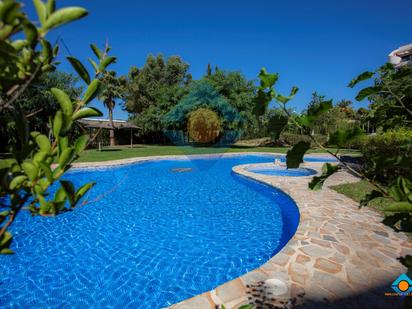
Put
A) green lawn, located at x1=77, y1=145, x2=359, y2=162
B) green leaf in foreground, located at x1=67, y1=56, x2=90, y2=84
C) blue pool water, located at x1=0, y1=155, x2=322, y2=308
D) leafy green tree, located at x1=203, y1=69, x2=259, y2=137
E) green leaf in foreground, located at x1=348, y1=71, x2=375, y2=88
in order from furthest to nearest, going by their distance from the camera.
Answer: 1. leafy green tree, located at x1=203, y1=69, x2=259, y2=137
2. green lawn, located at x1=77, y1=145, x2=359, y2=162
3. blue pool water, located at x1=0, y1=155, x2=322, y2=308
4. green leaf in foreground, located at x1=348, y1=71, x2=375, y2=88
5. green leaf in foreground, located at x1=67, y1=56, x2=90, y2=84

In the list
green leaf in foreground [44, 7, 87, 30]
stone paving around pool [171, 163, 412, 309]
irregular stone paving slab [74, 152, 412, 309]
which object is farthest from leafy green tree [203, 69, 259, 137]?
green leaf in foreground [44, 7, 87, 30]

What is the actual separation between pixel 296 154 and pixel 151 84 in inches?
1754

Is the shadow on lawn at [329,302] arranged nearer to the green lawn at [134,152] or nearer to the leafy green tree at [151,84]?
the green lawn at [134,152]

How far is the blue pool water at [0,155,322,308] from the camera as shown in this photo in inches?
172

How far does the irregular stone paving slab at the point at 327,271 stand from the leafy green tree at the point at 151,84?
34316mm

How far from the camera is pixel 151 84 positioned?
42438mm

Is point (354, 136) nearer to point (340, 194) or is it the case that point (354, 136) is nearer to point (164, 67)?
point (340, 194)

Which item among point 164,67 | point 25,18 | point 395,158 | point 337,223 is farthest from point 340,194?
point 164,67

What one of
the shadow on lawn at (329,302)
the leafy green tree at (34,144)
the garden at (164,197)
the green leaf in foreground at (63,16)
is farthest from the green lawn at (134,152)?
the green leaf in foreground at (63,16)

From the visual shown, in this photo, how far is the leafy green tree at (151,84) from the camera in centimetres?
3978

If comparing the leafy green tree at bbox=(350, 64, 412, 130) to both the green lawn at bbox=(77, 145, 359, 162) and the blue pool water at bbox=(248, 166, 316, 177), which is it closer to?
the blue pool water at bbox=(248, 166, 316, 177)

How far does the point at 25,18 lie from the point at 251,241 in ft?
21.2

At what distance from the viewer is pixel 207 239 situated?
637 cm

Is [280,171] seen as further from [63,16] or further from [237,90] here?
[237,90]
